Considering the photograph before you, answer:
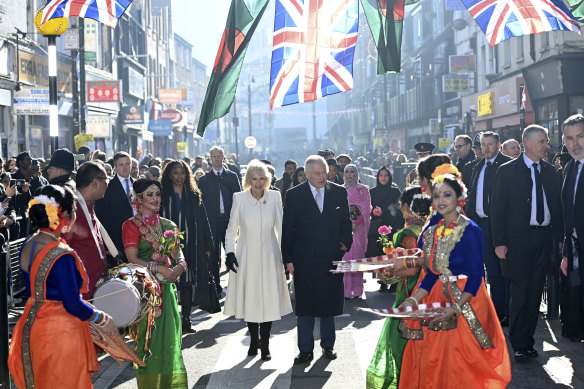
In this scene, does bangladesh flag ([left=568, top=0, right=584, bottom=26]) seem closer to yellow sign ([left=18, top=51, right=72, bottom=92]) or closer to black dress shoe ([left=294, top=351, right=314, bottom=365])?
black dress shoe ([left=294, top=351, right=314, bottom=365])

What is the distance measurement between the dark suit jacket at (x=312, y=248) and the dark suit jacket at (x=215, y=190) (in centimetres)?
495

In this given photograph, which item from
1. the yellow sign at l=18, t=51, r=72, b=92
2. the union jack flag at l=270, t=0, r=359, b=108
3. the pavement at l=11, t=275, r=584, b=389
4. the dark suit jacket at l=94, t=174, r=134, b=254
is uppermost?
the yellow sign at l=18, t=51, r=72, b=92

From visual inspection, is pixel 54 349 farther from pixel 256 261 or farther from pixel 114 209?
pixel 114 209

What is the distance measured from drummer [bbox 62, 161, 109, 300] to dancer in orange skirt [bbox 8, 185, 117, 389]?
5.57ft

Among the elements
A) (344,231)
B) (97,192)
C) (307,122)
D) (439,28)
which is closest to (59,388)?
(97,192)

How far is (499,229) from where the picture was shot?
822 cm

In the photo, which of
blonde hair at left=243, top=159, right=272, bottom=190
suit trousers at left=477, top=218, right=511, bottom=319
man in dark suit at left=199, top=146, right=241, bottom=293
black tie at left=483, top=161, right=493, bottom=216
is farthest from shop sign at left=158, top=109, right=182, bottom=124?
blonde hair at left=243, top=159, right=272, bottom=190

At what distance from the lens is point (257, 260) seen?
855 cm

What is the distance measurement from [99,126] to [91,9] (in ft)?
94.6

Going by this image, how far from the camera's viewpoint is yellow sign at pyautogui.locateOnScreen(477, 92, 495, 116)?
36.3m

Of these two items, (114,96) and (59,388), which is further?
(114,96)

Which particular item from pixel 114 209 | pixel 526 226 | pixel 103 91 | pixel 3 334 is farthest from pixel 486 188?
pixel 103 91

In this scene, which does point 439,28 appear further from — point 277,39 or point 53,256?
point 53,256

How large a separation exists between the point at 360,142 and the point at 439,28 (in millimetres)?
37902
